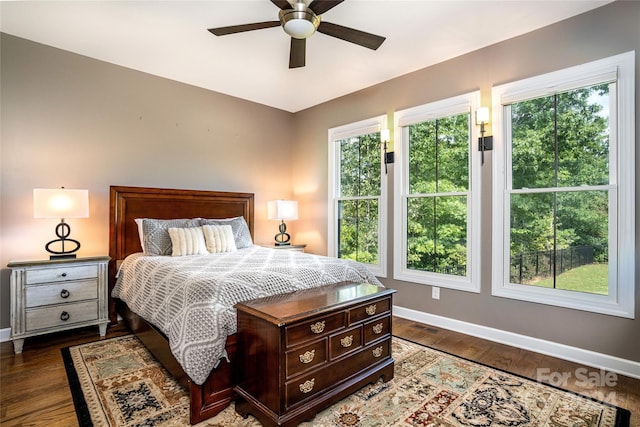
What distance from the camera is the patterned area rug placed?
183 centimetres

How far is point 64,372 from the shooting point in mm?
2379

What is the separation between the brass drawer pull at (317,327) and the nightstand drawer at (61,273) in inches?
93.6

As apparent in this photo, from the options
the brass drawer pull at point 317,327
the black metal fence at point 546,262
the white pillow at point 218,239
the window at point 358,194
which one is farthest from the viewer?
the window at point 358,194

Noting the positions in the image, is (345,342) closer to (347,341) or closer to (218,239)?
(347,341)

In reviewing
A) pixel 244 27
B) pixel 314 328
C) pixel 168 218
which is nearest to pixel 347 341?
pixel 314 328

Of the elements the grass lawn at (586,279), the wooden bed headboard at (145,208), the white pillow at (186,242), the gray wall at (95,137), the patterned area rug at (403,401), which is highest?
the gray wall at (95,137)

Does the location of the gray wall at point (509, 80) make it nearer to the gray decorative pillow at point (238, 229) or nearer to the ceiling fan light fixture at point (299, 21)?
the gray decorative pillow at point (238, 229)

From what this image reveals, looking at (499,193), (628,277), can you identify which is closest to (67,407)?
(499,193)

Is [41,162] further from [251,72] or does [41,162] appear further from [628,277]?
[628,277]

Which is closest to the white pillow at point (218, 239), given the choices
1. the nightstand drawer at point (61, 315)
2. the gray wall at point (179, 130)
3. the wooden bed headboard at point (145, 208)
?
the wooden bed headboard at point (145, 208)

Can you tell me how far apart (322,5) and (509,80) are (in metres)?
1.92

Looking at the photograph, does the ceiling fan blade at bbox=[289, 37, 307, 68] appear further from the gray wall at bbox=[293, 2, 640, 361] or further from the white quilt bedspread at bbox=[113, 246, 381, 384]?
the white quilt bedspread at bbox=[113, 246, 381, 384]

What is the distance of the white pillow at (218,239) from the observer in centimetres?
340

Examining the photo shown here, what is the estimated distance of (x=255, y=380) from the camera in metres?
1.79
